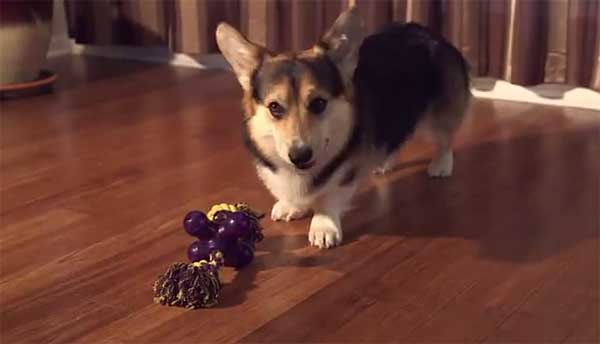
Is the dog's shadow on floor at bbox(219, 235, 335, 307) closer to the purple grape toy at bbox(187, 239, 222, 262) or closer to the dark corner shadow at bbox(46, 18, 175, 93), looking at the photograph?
the purple grape toy at bbox(187, 239, 222, 262)

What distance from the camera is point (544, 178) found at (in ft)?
7.84

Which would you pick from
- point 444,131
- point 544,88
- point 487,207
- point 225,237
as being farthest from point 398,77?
point 544,88

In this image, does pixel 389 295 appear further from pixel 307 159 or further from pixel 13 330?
pixel 13 330

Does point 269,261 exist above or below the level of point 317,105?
below

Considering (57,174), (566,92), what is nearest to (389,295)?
(57,174)

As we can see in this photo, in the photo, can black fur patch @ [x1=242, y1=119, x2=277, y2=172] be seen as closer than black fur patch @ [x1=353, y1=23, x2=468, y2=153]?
Yes

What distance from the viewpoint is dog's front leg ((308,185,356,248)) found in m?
2.02

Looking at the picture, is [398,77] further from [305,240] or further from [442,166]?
[305,240]

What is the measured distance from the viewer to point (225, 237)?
Answer: 1.88 metres

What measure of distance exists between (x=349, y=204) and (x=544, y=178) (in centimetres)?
56

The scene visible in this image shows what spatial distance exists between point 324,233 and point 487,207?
0.47 m

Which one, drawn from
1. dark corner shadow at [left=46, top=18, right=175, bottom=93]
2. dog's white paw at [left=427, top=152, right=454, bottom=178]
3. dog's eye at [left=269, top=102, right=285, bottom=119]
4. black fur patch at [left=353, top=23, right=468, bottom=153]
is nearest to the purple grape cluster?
dog's eye at [left=269, top=102, right=285, bottom=119]

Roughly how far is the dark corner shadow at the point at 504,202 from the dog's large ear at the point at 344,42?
1.41 ft

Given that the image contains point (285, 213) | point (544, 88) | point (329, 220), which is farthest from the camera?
point (544, 88)
